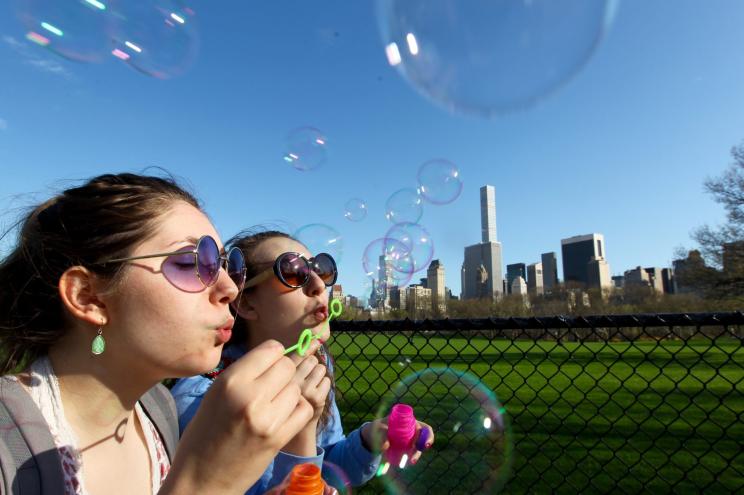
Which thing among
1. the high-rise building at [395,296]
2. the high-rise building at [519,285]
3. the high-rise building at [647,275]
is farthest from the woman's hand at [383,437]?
the high-rise building at [647,275]

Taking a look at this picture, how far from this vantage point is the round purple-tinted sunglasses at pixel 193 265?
1.23 meters

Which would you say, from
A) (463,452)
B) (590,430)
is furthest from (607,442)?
(463,452)

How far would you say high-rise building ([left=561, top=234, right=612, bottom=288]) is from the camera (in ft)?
301

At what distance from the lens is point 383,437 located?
78.3 inches

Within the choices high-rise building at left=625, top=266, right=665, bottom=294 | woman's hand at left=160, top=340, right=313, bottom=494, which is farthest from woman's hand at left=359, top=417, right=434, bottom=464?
high-rise building at left=625, top=266, right=665, bottom=294

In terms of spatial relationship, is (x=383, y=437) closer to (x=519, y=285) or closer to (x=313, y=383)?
(x=313, y=383)

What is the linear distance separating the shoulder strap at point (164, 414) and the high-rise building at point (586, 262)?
9780 cm

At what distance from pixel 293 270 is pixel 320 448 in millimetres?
754

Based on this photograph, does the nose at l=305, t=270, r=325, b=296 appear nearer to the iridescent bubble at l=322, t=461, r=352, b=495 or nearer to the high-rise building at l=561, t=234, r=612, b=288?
the iridescent bubble at l=322, t=461, r=352, b=495

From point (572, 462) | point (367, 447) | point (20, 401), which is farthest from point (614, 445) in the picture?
point (20, 401)

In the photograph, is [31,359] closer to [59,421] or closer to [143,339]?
[59,421]

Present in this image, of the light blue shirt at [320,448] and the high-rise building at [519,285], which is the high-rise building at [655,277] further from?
the light blue shirt at [320,448]

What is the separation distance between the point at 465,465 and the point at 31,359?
4112 mm

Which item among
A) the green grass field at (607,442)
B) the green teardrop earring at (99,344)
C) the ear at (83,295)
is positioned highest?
the ear at (83,295)
